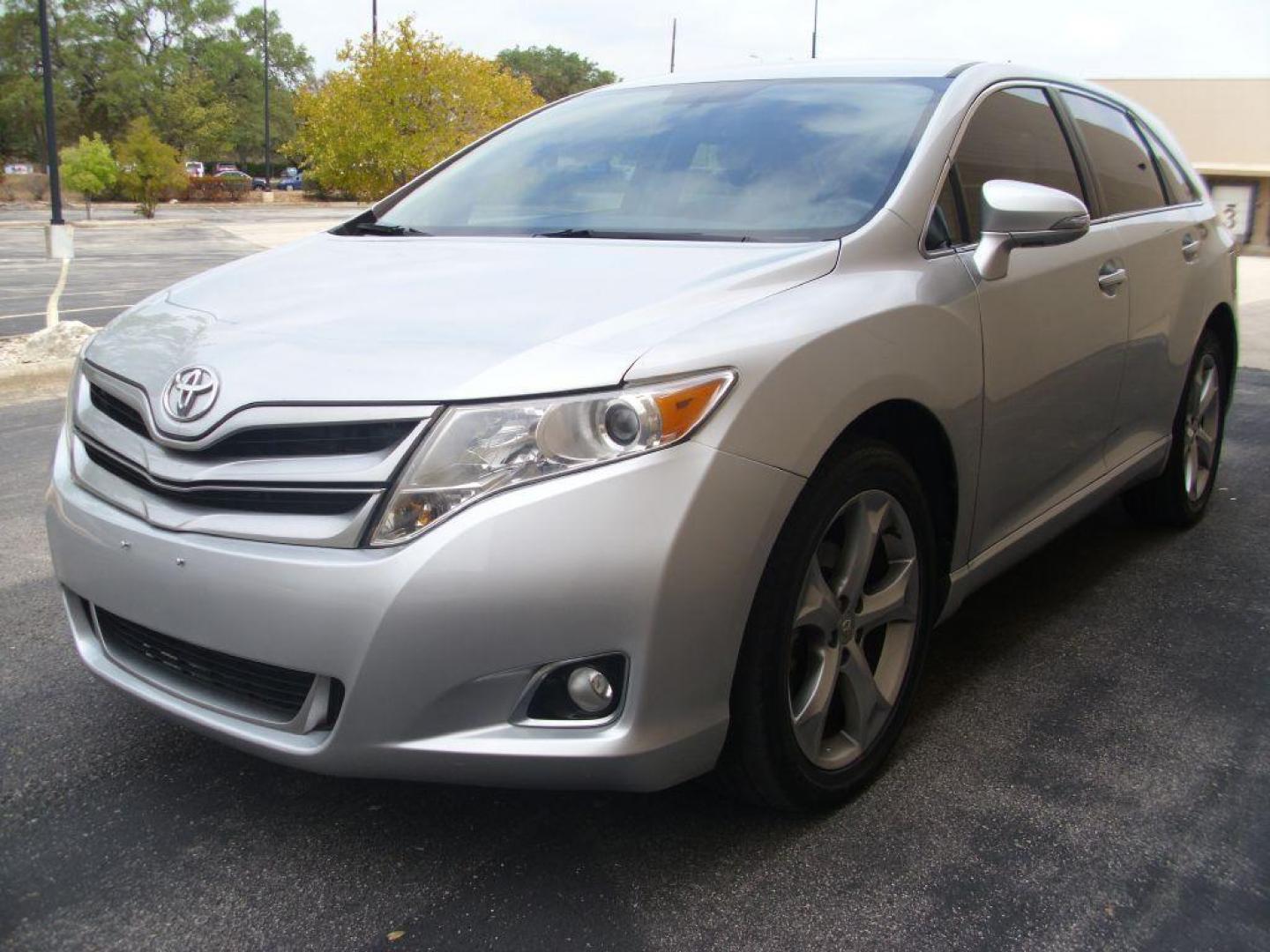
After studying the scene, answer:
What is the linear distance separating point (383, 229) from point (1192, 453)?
10.2 feet

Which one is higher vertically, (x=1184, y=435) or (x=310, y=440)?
(x=310, y=440)

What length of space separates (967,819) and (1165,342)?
2.15 metres

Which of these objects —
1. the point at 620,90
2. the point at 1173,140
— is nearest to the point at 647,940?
the point at 620,90

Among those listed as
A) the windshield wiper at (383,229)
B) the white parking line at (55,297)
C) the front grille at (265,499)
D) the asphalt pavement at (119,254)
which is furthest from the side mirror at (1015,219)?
the asphalt pavement at (119,254)

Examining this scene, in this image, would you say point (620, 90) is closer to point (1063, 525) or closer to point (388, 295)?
point (388, 295)

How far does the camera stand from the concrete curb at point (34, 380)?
763 cm

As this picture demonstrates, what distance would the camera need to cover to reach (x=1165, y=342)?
13.2 ft

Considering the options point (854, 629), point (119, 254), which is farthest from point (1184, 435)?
point (119, 254)

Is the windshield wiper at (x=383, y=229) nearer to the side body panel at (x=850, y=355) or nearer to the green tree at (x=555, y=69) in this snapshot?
the side body panel at (x=850, y=355)

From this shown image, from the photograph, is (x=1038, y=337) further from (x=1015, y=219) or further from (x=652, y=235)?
(x=652, y=235)

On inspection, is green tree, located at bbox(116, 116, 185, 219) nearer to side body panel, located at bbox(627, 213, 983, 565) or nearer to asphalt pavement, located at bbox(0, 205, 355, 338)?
asphalt pavement, located at bbox(0, 205, 355, 338)

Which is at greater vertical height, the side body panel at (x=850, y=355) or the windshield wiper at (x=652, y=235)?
the windshield wiper at (x=652, y=235)

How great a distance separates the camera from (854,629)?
2570 mm

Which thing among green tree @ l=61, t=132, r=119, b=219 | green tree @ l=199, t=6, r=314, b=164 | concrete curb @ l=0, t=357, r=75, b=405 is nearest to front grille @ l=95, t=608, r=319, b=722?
concrete curb @ l=0, t=357, r=75, b=405
